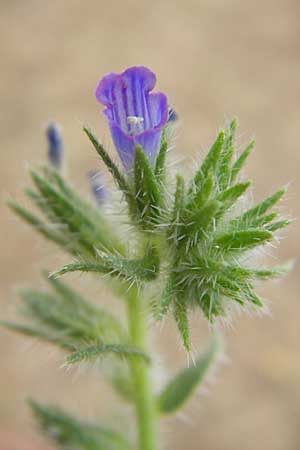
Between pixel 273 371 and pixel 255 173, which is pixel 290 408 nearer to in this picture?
pixel 273 371

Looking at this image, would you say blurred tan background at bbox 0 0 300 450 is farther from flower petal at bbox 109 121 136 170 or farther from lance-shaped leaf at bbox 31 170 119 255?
flower petal at bbox 109 121 136 170

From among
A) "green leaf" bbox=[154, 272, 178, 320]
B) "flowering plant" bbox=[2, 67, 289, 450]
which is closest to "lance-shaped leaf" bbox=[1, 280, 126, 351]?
"flowering plant" bbox=[2, 67, 289, 450]

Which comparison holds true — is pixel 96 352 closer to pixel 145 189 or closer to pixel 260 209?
pixel 145 189

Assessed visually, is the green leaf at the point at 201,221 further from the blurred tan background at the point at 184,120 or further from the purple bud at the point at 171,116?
the blurred tan background at the point at 184,120

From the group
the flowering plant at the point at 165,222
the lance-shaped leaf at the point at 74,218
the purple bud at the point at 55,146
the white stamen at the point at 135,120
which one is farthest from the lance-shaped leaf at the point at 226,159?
the purple bud at the point at 55,146

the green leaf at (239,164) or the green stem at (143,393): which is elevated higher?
the green leaf at (239,164)

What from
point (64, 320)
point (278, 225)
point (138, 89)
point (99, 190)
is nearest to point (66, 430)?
point (64, 320)
